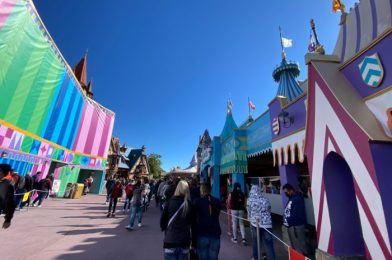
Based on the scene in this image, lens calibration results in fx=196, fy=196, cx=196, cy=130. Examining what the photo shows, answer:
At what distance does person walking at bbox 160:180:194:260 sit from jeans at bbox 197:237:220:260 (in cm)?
35

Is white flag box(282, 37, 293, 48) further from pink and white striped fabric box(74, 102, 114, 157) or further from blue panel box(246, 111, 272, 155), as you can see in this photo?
pink and white striped fabric box(74, 102, 114, 157)

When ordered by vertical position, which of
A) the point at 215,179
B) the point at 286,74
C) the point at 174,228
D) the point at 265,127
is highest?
the point at 286,74

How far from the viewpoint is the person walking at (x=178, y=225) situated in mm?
2721

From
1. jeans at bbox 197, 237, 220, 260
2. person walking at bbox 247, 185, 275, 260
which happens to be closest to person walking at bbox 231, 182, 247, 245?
person walking at bbox 247, 185, 275, 260

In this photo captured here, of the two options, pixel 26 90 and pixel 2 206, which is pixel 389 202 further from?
pixel 26 90

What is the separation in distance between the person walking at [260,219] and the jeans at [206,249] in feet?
4.67

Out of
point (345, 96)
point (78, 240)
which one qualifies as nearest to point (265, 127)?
point (345, 96)

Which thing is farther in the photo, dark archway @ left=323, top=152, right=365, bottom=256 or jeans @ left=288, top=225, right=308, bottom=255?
jeans @ left=288, top=225, right=308, bottom=255

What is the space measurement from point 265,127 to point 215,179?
22.1 feet

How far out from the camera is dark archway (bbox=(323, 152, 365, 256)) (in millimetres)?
3502

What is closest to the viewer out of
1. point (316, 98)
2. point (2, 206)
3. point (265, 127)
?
point (2, 206)

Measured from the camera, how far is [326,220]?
3678mm

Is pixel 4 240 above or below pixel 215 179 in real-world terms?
below

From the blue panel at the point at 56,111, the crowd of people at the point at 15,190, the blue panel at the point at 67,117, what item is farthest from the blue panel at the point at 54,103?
the crowd of people at the point at 15,190
